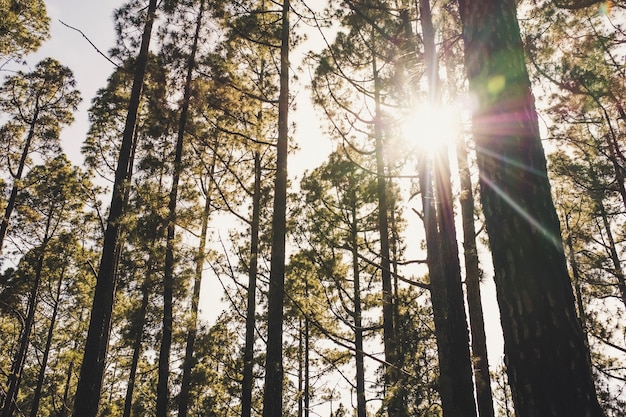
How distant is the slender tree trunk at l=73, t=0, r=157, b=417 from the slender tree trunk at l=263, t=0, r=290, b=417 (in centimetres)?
339

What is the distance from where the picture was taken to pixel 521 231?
82.4 inches

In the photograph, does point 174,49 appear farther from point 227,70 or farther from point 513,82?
point 513,82

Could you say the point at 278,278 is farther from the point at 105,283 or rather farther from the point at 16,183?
the point at 16,183

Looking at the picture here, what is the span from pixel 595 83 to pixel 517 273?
31.3 feet

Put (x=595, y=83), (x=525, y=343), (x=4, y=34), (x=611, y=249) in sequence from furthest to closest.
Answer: (x=611, y=249) → (x=4, y=34) → (x=595, y=83) → (x=525, y=343)

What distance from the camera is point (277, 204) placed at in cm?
765

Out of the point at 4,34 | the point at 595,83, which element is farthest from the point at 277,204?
the point at 4,34

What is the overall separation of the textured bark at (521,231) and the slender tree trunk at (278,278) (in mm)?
4429

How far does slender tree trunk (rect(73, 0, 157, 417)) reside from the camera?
7.28m

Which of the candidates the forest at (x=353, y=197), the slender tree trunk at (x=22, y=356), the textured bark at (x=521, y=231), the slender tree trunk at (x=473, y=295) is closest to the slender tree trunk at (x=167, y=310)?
the forest at (x=353, y=197)

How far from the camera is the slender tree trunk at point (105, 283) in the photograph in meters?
7.28

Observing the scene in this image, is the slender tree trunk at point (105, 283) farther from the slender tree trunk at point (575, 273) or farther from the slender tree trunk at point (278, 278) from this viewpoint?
the slender tree trunk at point (575, 273)

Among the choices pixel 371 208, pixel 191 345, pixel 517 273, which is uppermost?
pixel 371 208

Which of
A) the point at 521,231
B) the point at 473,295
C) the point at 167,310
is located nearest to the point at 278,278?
the point at 473,295
